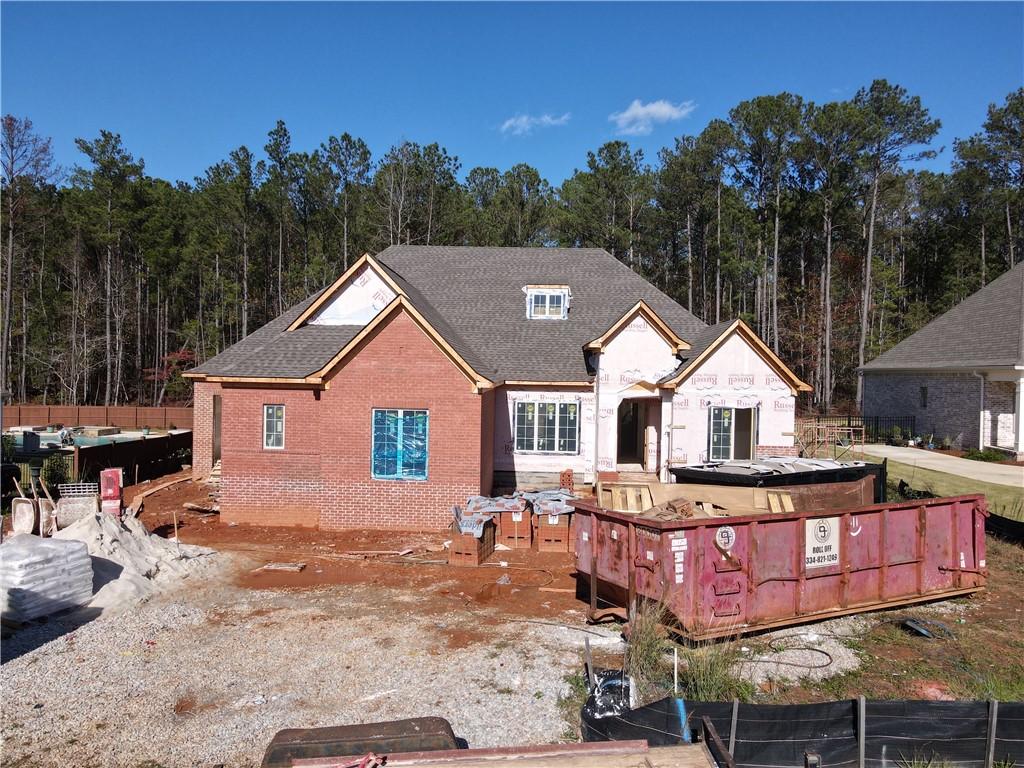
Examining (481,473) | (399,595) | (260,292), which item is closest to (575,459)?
(481,473)

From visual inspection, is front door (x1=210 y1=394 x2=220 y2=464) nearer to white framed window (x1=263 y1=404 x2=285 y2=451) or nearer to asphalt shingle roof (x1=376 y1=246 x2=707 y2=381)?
white framed window (x1=263 y1=404 x2=285 y2=451)

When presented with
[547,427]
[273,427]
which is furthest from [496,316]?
[273,427]

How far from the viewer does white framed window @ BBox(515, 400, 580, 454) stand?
20.3 metres

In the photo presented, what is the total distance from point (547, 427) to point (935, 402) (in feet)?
70.5

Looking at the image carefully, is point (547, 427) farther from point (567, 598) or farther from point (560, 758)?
point (560, 758)

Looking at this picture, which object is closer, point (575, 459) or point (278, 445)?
point (278, 445)

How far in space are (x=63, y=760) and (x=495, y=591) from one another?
22.2 ft

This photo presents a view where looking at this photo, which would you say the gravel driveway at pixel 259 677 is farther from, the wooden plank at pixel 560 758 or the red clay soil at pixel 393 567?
the wooden plank at pixel 560 758

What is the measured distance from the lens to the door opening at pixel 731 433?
1977cm

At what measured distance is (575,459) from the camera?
66.4 feet

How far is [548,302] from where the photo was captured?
23766 millimetres

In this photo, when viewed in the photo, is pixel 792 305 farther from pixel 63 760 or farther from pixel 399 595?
pixel 63 760

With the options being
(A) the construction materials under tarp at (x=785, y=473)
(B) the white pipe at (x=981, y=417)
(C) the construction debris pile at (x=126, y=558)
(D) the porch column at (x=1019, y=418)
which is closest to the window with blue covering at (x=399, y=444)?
(C) the construction debris pile at (x=126, y=558)

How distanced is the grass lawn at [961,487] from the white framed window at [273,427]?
1682 centimetres
